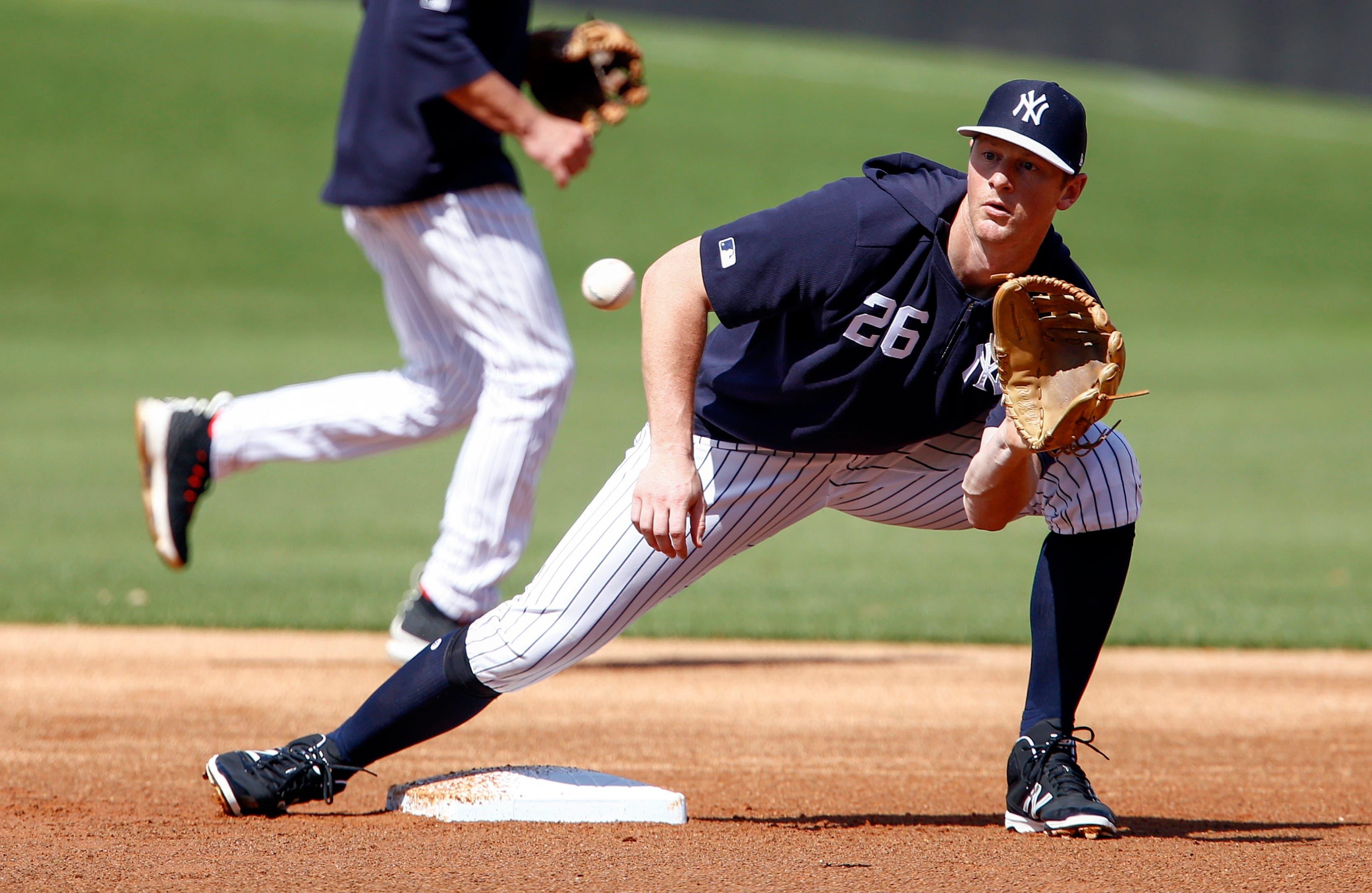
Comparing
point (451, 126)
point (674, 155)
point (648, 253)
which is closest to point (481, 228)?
point (451, 126)

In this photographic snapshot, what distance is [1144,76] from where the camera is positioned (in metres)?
35.4

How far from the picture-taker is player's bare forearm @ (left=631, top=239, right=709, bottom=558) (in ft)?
8.95

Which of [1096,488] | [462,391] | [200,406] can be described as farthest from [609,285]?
[200,406]

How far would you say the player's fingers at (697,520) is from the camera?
2764mm

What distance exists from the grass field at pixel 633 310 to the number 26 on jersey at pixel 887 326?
9.46ft

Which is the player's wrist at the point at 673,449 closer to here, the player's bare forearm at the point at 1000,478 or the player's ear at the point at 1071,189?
the player's bare forearm at the point at 1000,478

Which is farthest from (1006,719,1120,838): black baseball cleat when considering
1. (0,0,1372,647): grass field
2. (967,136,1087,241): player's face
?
(0,0,1372,647): grass field

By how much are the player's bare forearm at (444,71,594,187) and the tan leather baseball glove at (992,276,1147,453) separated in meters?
1.85

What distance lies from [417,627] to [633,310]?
17.1 metres

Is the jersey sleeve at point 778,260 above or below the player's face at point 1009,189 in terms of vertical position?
below

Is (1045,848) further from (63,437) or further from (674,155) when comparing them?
(674,155)

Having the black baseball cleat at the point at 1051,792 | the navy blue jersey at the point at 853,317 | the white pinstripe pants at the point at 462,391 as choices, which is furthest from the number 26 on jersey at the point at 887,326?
the white pinstripe pants at the point at 462,391

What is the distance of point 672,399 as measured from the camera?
2.76 meters

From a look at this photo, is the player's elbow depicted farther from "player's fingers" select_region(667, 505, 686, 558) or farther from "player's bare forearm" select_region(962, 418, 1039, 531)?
"player's fingers" select_region(667, 505, 686, 558)
